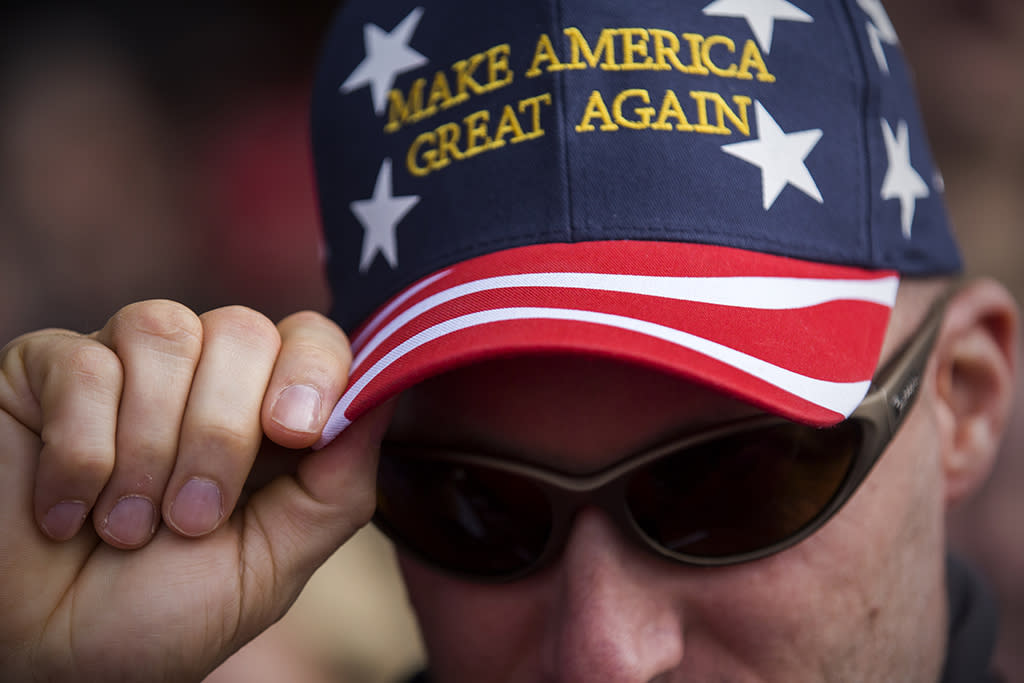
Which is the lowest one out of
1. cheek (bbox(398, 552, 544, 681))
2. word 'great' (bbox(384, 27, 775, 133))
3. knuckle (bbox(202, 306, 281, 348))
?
cheek (bbox(398, 552, 544, 681))

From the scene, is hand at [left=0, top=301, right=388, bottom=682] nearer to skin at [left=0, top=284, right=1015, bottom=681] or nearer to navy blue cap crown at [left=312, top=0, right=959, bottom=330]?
skin at [left=0, top=284, right=1015, bottom=681]

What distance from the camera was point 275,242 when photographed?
4602 millimetres

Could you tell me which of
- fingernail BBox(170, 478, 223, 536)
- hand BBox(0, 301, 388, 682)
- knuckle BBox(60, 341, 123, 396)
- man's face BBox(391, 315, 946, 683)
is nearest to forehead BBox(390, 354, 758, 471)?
man's face BBox(391, 315, 946, 683)

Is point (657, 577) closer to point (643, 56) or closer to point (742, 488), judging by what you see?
point (742, 488)

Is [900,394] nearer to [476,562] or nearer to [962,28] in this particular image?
[476,562]

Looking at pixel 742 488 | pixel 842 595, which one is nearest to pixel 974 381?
pixel 842 595

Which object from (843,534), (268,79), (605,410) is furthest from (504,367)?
(268,79)

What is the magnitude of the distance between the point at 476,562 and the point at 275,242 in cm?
353

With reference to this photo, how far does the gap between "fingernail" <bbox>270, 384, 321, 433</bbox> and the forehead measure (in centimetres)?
23

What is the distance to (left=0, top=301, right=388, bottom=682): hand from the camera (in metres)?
1.12

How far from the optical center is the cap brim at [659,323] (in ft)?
3.58

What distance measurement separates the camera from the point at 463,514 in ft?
4.46

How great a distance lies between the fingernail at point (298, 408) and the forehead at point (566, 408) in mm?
235

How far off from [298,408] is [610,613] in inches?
20.1
